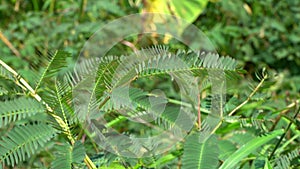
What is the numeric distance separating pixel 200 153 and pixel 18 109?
271mm

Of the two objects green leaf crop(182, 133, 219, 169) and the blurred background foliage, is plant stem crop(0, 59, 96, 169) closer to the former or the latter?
green leaf crop(182, 133, 219, 169)

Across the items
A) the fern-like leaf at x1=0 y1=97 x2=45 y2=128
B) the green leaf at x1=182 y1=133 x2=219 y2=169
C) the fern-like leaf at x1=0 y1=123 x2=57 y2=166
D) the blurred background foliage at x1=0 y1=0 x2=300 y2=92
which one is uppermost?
the blurred background foliage at x1=0 y1=0 x2=300 y2=92

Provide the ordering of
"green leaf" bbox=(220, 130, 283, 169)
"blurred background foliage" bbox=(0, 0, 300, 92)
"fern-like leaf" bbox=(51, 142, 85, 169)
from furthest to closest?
"blurred background foliage" bbox=(0, 0, 300, 92) → "green leaf" bbox=(220, 130, 283, 169) → "fern-like leaf" bbox=(51, 142, 85, 169)

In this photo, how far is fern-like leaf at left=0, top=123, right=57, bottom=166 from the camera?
850mm

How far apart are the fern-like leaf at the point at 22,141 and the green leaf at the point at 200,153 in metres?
0.19

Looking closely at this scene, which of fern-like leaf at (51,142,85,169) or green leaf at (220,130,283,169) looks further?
green leaf at (220,130,283,169)

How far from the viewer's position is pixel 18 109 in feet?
2.98

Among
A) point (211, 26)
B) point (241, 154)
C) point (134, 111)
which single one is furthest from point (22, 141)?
point (211, 26)

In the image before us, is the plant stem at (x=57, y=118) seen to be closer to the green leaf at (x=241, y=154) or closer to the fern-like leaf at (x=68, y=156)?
the fern-like leaf at (x=68, y=156)

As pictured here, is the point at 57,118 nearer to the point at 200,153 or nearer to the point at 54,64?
the point at 54,64

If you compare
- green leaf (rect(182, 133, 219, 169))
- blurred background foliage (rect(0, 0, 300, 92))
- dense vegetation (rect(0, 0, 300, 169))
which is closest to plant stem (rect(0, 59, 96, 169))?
dense vegetation (rect(0, 0, 300, 169))

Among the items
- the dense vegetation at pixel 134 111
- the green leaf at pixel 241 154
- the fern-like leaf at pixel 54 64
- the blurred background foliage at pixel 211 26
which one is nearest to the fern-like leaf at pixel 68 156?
the dense vegetation at pixel 134 111

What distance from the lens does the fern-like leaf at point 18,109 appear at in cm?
89

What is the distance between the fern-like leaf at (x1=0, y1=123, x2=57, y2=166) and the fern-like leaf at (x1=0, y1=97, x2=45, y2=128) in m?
0.02
